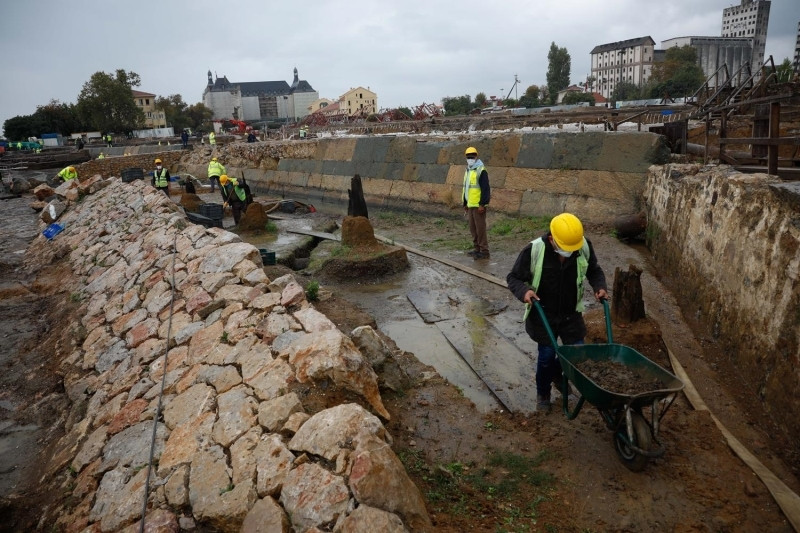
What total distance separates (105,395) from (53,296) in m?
6.25

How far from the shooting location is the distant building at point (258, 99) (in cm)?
13162

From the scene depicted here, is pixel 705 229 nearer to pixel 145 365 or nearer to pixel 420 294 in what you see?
pixel 420 294

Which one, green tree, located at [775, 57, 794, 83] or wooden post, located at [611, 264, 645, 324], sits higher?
green tree, located at [775, 57, 794, 83]

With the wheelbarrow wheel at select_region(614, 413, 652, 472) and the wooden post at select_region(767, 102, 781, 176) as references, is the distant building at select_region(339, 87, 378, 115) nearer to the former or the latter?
the wooden post at select_region(767, 102, 781, 176)

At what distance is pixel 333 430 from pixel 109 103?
2394 inches

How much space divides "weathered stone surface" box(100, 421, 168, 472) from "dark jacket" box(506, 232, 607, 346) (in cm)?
310

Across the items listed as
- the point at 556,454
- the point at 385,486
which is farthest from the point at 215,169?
the point at 385,486

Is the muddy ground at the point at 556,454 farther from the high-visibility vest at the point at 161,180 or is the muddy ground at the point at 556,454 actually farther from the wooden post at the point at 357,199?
the high-visibility vest at the point at 161,180

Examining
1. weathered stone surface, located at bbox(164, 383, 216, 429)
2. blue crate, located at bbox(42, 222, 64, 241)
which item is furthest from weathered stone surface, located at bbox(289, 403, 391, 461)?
blue crate, located at bbox(42, 222, 64, 241)

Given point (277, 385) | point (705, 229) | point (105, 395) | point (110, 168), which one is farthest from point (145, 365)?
point (110, 168)

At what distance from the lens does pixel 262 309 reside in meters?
5.23

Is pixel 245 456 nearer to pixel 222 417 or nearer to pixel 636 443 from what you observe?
pixel 222 417

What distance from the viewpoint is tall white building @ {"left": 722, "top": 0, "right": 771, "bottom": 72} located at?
9900 cm

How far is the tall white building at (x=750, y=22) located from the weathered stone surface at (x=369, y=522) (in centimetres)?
11676
